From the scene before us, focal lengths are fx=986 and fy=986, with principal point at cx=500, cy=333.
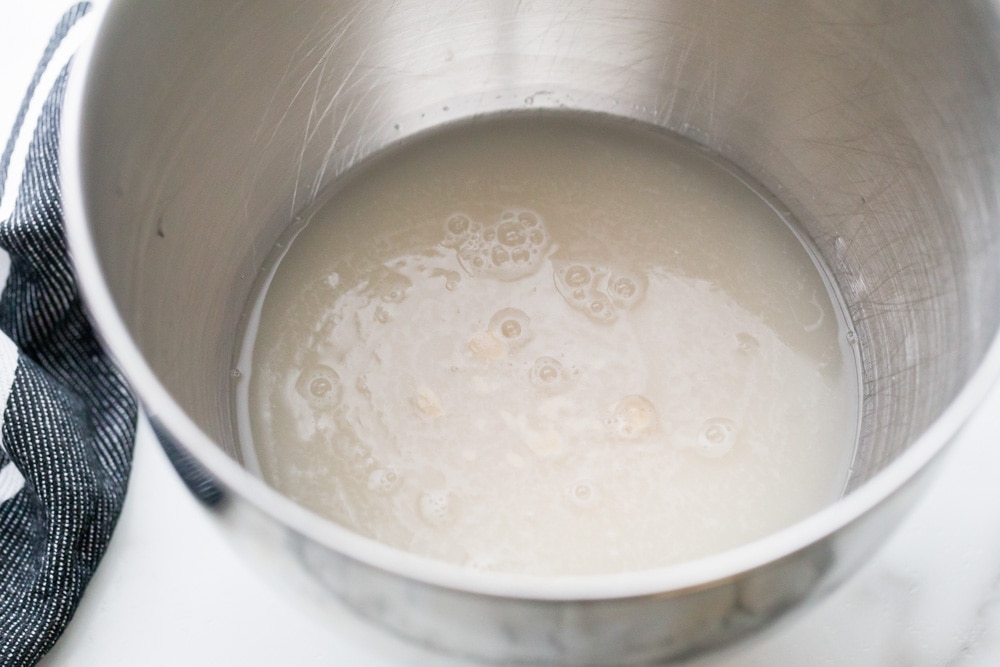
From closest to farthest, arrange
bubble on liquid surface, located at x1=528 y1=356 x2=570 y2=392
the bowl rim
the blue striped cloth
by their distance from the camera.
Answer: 1. the bowl rim
2. the blue striped cloth
3. bubble on liquid surface, located at x1=528 y1=356 x2=570 y2=392

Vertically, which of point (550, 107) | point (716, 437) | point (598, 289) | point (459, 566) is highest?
point (550, 107)

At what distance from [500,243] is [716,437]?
0.22 meters

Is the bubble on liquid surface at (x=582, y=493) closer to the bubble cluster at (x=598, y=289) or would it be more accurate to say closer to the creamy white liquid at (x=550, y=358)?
the creamy white liquid at (x=550, y=358)

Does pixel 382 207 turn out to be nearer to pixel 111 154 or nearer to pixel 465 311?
pixel 465 311

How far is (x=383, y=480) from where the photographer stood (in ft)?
2.12

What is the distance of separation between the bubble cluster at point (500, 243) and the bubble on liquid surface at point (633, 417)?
13 cm

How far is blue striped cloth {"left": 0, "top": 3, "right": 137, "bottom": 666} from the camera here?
0.58 m

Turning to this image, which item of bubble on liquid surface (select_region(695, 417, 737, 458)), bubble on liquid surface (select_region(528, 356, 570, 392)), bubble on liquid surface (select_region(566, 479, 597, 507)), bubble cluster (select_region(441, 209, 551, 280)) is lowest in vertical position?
bubble on liquid surface (select_region(566, 479, 597, 507))

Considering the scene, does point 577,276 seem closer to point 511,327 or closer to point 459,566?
point 511,327

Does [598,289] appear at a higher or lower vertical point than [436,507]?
higher

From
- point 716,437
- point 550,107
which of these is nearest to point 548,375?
point 716,437

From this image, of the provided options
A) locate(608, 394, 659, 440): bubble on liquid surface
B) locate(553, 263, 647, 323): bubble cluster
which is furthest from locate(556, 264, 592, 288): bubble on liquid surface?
locate(608, 394, 659, 440): bubble on liquid surface

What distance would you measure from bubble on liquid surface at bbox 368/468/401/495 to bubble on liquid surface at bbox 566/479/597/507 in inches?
4.5

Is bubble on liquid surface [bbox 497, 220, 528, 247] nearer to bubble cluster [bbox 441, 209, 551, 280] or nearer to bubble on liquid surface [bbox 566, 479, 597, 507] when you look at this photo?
bubble cluster [bbox 441, 209, 551, 280]
